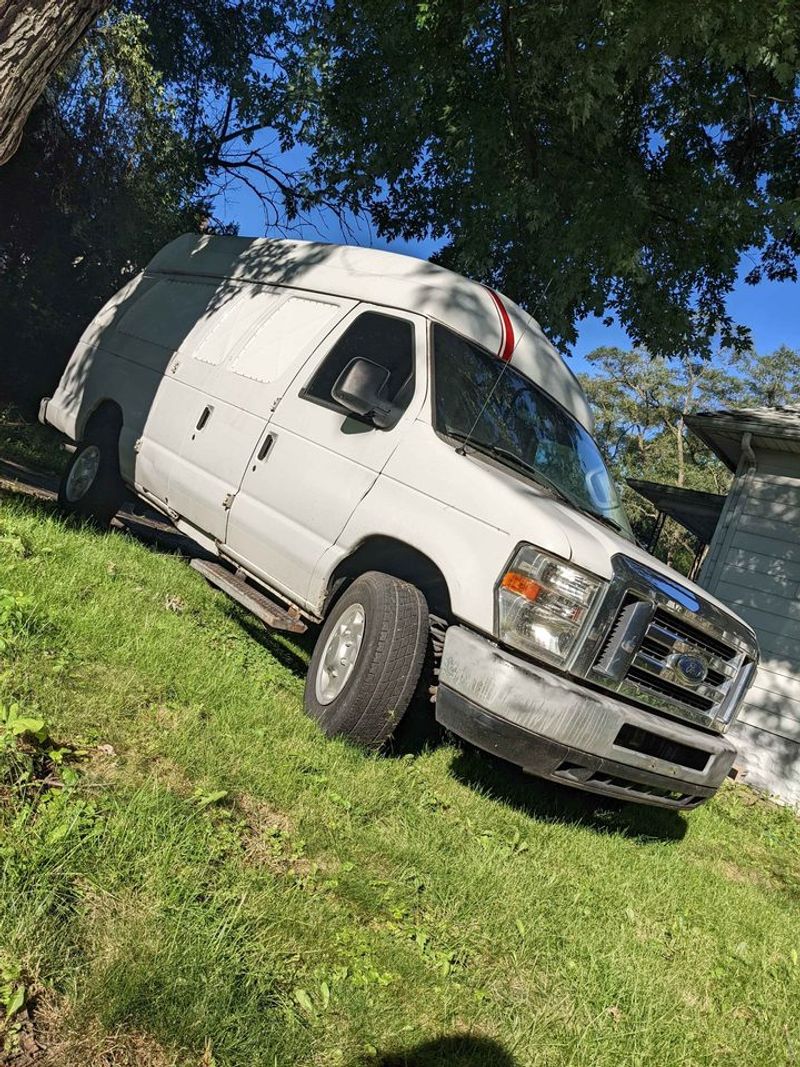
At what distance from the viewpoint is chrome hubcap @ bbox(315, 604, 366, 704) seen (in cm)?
418

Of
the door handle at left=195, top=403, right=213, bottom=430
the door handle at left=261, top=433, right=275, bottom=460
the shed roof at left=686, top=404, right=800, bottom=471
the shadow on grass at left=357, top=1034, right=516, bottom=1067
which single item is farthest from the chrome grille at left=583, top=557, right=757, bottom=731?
the shed roof at left=686, top=404, right=800, bottom=471

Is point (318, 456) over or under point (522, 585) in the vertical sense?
over

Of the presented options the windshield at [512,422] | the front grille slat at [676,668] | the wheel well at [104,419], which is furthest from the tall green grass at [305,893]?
the wheel well at [104,419]

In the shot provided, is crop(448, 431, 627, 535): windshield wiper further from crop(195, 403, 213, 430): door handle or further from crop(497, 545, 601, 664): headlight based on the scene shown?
crop(195, 403, 213, 430): door handle

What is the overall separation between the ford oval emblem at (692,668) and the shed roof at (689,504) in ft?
26.2

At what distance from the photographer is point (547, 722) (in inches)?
139

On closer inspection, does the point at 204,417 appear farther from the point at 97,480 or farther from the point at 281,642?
the point at 281,642

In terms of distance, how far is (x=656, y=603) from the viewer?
12.4 feet

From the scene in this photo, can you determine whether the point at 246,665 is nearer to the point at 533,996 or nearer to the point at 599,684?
the point at 599,684

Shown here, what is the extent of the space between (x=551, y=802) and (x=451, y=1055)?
252 centimetres

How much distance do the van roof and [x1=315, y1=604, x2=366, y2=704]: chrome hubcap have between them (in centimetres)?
184

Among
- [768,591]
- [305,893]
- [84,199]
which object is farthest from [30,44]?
[84,199]

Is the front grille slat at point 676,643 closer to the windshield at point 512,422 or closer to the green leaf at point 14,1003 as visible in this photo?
the windshield at point 512,422

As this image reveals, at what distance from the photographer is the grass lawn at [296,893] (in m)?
2.15
